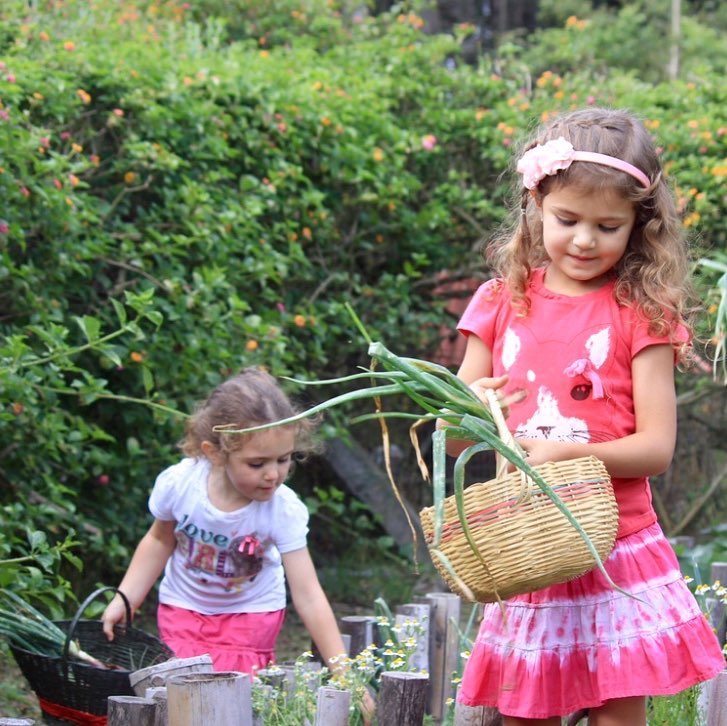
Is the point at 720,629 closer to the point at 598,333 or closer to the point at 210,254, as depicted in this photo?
the point at 598,333

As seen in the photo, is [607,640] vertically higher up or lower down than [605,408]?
lower down

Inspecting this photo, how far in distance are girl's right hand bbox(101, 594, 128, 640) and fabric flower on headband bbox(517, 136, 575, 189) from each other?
5.57ft

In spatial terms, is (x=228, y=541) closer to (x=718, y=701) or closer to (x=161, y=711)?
(x=161, y=711)

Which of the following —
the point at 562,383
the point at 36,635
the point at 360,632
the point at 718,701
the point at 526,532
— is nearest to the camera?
the point at 526,532

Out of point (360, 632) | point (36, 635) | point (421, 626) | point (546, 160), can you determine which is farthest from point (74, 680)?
point (546, 160)

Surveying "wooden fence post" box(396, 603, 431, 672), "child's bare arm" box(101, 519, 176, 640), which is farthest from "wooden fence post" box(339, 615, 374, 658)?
"child's bare arm" box(101, 519, 176, 640)

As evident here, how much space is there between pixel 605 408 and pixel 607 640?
44 centimetres

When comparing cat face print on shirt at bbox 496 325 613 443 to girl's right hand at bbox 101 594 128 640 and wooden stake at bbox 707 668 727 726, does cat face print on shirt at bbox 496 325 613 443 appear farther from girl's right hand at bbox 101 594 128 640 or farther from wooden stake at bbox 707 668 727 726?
girl's right hand at bbox 101 594 128 640

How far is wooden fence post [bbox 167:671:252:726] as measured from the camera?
2301 millimetres

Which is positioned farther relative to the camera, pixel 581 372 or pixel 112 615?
pixel 112 615

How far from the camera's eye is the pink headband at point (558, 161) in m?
2.39

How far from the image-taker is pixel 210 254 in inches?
171

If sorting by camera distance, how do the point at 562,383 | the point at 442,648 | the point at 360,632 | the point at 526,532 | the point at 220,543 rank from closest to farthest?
the point at 526,532 < the point at 562,383 < the point at 360,632 < the point at 442,648 < the point at 220,543

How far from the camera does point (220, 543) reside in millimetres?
3588
